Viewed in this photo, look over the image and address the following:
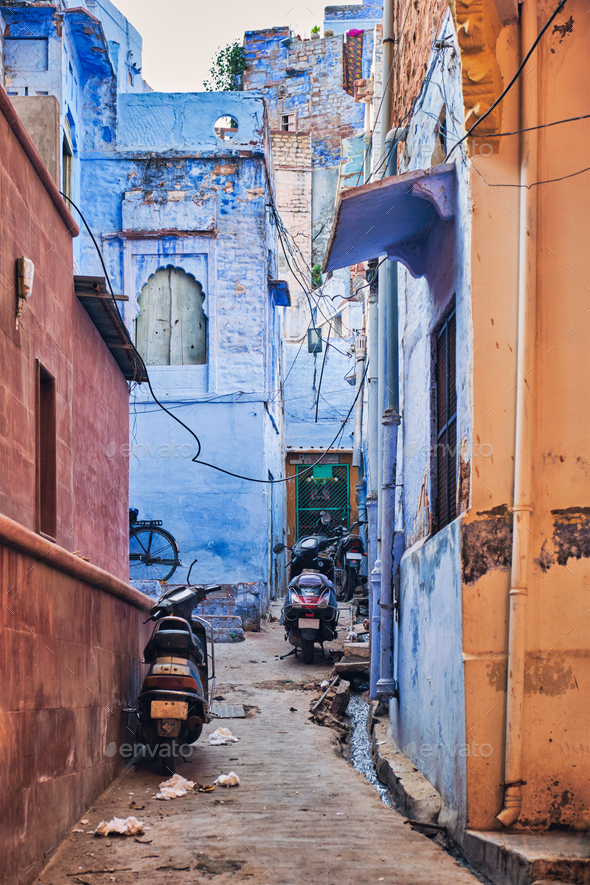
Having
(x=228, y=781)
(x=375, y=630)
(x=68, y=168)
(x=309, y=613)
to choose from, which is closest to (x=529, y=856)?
(x=228, y=781)

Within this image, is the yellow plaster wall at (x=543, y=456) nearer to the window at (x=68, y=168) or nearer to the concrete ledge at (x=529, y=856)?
the concrete ledge at (x=529, y=856)

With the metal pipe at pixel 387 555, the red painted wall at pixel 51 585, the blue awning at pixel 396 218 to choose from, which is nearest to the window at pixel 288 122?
the red painted wall at pixel 51 585

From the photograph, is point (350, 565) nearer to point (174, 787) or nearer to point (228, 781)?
point (228, 781)

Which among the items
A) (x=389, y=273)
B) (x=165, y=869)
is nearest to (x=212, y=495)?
(x=389, y=273)

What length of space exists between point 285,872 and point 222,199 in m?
14.3

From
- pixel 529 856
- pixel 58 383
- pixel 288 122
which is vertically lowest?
pixel 529 856

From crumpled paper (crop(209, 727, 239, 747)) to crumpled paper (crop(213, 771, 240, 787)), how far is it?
1.45 m

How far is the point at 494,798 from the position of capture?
13.9 feet

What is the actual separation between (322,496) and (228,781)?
1948cm

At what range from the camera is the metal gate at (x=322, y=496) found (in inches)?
990

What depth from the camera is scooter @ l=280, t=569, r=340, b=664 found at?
1131 cm

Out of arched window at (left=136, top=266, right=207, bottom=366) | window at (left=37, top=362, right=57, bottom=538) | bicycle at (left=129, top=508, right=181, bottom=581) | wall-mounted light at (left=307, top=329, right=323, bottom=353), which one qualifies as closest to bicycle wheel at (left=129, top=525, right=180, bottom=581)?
bicycle at (left=129, top=508, right=181, bottom=581)

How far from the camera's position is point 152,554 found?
15547 millimetres

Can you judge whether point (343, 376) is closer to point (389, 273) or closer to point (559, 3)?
point (389, 273)
